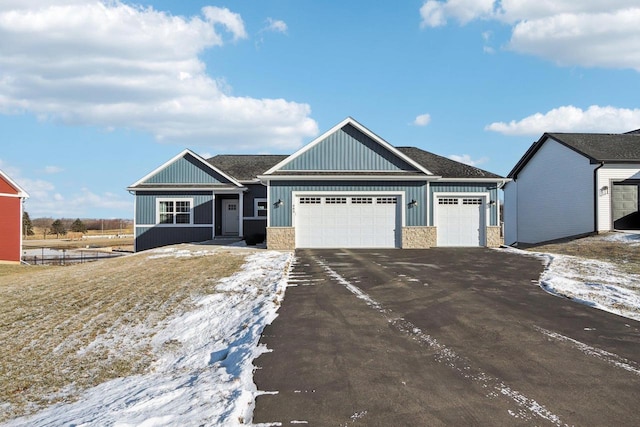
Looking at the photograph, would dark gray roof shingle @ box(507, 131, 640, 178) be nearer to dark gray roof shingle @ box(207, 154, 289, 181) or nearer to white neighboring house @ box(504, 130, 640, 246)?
white neighboring house @ box(504, 130, 640, 246)

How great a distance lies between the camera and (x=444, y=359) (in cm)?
546

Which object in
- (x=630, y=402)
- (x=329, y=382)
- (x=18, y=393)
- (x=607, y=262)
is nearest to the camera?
(x=630, y=402)

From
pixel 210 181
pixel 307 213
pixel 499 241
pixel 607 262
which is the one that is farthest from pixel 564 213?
pixel 210 181

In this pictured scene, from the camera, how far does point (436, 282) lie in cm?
1111

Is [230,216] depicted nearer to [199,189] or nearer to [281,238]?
[199,189]

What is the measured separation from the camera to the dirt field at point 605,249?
15.3m

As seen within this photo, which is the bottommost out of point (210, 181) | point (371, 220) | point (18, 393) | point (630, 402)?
point (18, 393)

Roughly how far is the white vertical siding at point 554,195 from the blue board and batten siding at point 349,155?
10520 millimetres

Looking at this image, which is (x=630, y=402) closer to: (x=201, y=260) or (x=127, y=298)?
(x=127, y=298)

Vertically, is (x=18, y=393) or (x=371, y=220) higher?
(x=371, y=220)

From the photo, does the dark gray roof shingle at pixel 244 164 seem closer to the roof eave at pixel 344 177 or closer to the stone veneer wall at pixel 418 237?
the roof eave at pixel 344 177

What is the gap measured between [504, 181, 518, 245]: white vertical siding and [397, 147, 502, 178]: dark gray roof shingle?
892cm

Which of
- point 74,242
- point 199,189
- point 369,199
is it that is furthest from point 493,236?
point 74,242

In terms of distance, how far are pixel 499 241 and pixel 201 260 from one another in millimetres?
14673
